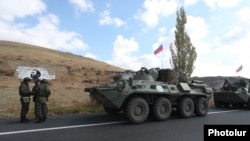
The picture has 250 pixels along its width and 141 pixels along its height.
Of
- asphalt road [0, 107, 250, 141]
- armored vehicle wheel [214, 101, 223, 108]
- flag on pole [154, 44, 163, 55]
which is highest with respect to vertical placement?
flag on pole [154, 44, 163, 55]

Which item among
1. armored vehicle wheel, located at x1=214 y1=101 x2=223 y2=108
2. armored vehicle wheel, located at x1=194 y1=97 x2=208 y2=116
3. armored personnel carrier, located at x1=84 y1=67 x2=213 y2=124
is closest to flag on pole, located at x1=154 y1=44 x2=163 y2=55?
armored personnel carrier, located at x1=84 y1=67 x2=213 y2=124

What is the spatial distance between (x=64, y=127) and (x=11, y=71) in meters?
37.7

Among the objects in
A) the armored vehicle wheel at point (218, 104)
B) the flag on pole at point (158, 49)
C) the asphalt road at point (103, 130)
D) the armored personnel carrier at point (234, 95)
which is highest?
the flag on pole at point (158, 49)

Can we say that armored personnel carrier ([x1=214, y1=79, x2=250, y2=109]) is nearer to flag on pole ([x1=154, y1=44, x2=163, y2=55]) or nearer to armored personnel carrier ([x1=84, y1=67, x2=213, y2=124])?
armored personnel carrier ([x1=84, y1=67, x2=213, y2=124])

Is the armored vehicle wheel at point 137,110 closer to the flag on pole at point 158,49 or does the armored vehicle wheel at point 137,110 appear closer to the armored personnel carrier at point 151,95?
the armored personnel carrier at point 151,95

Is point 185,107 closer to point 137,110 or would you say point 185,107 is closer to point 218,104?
point 137,110

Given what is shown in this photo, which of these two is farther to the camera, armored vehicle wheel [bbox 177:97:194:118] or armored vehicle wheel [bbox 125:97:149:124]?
armored vehicle wheel [bbox 177:97:194:118]

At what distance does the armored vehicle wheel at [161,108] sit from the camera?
11773 mm

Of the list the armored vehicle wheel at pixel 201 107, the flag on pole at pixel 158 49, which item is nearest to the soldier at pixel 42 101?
the armored vehicle wheel at pixel 201 107

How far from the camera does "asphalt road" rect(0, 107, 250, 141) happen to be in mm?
8609

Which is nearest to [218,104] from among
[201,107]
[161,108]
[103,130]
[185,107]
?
[201,107]

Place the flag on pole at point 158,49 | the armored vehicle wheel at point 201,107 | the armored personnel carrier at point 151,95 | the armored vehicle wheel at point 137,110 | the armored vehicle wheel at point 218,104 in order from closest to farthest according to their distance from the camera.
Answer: the armored vehicle wheel at point 137,110 → the armored personnel carrier at point 151,95 → the armored vehicle wheel at point 201,107 → the flag on pole at point 158,49 → the armored vehicle wheel at point 218,104

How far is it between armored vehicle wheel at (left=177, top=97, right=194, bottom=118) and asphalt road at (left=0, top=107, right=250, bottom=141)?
0.61m

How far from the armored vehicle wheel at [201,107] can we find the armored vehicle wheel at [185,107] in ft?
1.34
